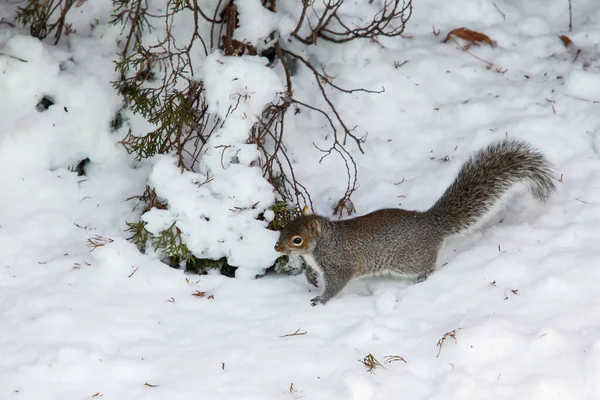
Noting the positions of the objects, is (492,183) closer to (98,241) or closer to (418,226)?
(418,226)

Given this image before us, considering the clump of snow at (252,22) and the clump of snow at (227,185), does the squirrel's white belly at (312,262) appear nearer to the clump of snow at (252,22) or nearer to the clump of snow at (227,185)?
the clump of snow at (227,185)

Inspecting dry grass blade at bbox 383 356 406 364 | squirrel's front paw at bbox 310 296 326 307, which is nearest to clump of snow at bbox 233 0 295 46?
squirrel's front paw at bbox 310 296 326 307

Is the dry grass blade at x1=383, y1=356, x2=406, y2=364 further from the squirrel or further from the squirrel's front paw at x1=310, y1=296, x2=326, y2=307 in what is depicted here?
the squirrel

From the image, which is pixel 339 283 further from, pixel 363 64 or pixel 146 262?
pixel 363 64

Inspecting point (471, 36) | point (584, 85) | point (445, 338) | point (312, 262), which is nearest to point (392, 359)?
point (445, 338)

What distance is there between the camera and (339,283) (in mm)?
3895

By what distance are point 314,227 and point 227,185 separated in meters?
0.54

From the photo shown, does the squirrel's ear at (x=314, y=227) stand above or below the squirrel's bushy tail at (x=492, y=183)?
below

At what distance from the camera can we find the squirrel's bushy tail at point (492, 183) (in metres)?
3.96

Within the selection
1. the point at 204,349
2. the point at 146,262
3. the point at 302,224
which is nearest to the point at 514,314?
the point at 302,224

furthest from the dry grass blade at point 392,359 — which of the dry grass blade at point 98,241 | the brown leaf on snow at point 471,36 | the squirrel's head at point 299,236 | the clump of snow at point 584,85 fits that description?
the brown leaf on snow at point 471,36

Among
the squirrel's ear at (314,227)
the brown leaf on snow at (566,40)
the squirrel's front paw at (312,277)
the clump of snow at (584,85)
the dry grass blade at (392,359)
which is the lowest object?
the squirrel's front paw at (312,277)

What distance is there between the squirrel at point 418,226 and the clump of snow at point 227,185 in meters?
0.24

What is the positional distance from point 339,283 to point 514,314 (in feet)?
2.88
